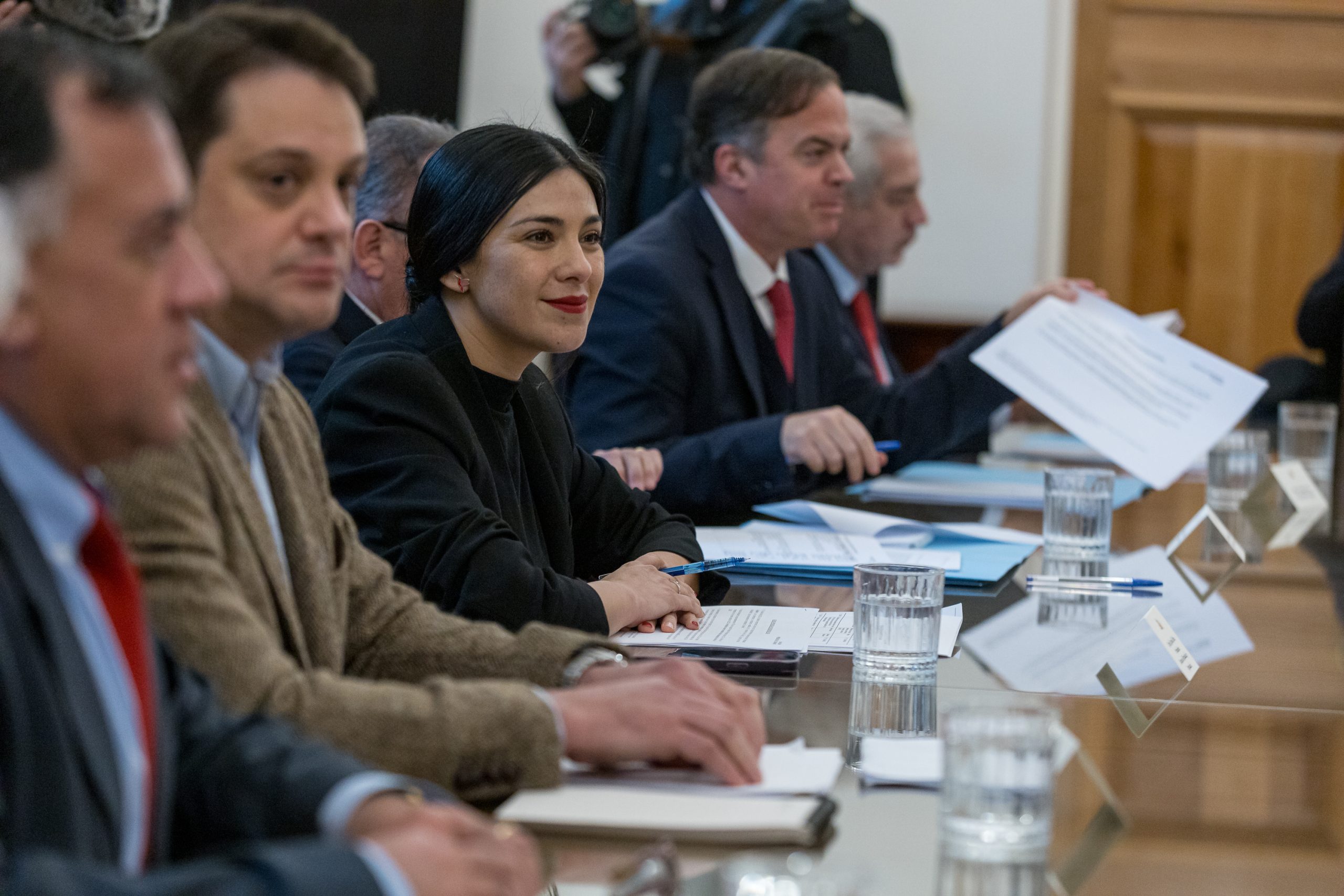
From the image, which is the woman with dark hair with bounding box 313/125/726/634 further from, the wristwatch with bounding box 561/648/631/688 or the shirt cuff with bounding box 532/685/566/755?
the shirt cuff with bounding box 532/685/566/755

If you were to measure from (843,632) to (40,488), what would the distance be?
0.97m

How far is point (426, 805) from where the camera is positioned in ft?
2.78

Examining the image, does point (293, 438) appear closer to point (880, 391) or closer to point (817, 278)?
point (880, 391)

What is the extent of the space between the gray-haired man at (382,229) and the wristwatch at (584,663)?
44.9 inches

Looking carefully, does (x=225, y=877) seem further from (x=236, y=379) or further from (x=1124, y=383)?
(x=1124, y=383)

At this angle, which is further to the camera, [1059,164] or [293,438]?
[1059,164]

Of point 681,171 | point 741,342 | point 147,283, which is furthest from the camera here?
point 681,171

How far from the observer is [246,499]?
1086 millimetres

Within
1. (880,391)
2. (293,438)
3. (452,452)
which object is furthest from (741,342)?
(293,438)

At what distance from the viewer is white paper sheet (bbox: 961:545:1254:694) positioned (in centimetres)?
147

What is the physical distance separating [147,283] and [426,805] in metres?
0.31

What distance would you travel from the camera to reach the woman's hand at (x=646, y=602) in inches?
62.3

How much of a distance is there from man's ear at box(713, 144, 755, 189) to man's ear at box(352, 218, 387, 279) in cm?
101

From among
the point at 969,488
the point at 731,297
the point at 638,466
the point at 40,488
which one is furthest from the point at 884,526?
the point at 40,488
